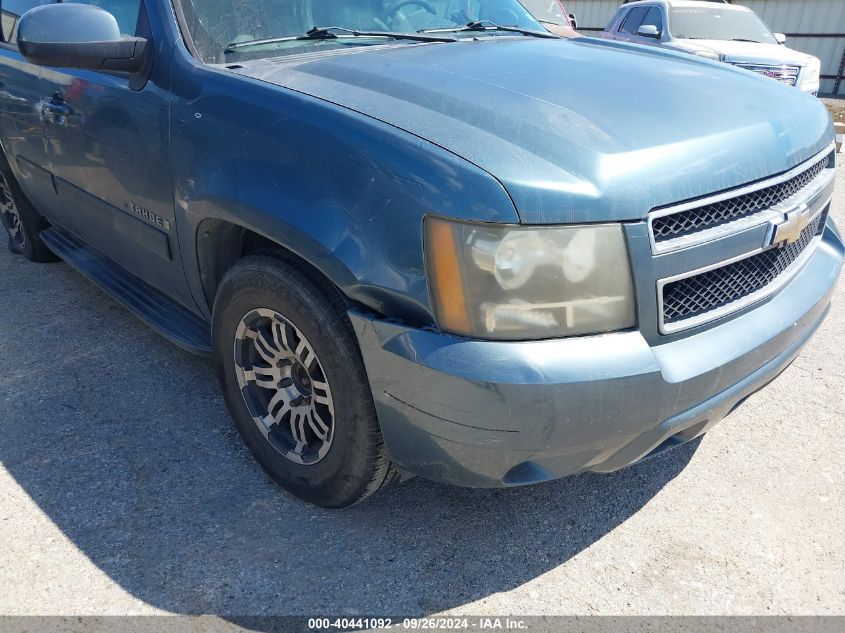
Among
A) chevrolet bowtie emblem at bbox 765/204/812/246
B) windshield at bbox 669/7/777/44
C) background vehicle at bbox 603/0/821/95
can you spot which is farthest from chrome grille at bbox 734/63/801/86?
chevrolet bowtie emblem at bbox 765/204/812/246

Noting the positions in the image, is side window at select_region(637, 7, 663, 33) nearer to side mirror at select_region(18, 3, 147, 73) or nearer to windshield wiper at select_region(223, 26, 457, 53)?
windshield wiper at select_region(223, 26, 457, 53)

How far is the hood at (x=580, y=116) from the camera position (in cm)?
165

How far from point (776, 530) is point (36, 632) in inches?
89.6

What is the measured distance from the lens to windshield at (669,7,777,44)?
1001cm

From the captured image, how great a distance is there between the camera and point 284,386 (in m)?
2.32

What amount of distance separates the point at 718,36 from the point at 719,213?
9772 millimetres

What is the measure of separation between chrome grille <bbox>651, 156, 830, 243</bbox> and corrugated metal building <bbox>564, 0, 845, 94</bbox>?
20.1 metres

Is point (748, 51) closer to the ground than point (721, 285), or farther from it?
closer to the ground

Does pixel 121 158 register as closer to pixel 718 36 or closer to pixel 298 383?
pixel 298 383

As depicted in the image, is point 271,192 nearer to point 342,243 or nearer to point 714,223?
point 342,243

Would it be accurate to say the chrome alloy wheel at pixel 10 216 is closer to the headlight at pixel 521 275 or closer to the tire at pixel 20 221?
the tire at pixel 20 221

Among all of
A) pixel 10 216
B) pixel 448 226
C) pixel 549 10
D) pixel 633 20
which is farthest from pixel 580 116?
pixel 633 20

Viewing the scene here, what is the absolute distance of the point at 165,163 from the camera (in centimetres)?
235

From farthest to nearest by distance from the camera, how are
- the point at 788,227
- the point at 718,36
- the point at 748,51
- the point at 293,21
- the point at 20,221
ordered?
1. the point at 718,36
2. the point at 748,51
3. the point at 20,221
4. the point at 293,21
5. the point at 788,227
